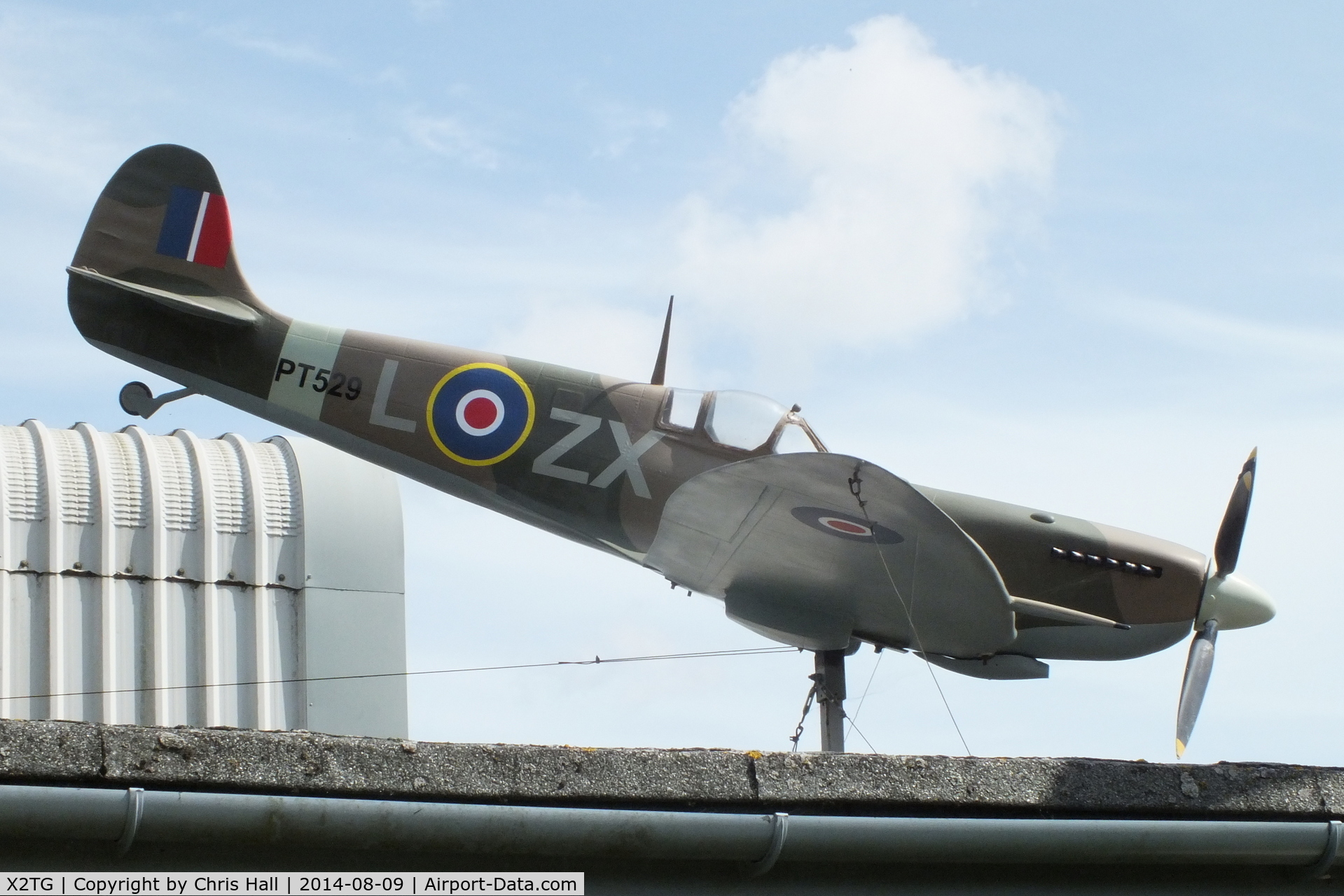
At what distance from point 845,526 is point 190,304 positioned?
5.52 metres

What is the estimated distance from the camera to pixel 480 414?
10.6 meters

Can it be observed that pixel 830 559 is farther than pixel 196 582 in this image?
No

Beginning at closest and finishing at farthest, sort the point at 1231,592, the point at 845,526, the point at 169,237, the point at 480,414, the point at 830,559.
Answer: the point at 845,526 < the point at 830,559 < the point at 1231,592 < the point at 480,414 < the point at 169,237

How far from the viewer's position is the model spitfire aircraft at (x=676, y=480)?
868 cm

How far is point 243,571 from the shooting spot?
10.1 metres

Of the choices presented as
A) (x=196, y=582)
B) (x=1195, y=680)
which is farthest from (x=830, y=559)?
(x=196, y=582)

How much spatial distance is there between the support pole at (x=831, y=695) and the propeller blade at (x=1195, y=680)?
204 centimetres

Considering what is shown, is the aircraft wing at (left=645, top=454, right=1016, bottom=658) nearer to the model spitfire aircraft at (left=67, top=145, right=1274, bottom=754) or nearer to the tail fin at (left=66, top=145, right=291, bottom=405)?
the model spitfire aircraft at (left=67, top=145, right=1274, bottom=754)

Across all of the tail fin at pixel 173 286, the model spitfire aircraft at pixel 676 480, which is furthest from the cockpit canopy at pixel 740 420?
the tail fin at pixel 173 286

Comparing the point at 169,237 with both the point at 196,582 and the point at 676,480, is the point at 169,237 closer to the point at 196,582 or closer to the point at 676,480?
the point at 196,582

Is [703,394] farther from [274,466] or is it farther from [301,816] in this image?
[301,816]

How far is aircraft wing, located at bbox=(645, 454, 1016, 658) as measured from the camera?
8.13 metres

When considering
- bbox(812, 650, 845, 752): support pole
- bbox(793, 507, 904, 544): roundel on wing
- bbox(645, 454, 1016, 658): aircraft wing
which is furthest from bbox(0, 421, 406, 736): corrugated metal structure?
bbox(793, 507, 904, 544): roundel on wing

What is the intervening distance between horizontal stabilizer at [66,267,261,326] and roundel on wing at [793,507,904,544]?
4965 mm
